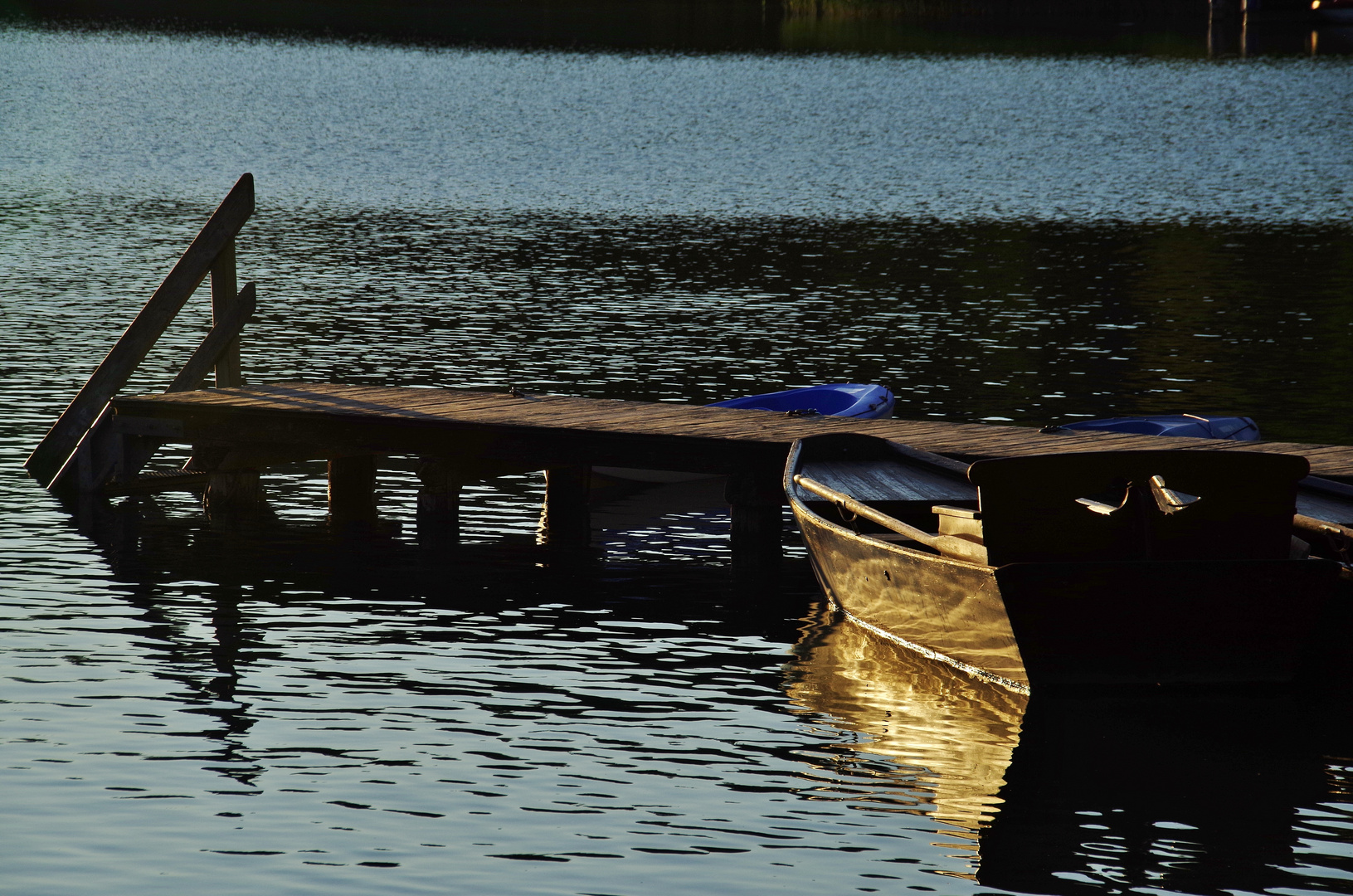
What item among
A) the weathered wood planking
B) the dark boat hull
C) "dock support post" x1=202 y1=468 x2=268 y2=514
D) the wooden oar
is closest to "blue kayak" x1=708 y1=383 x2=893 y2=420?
the weathered wood planking

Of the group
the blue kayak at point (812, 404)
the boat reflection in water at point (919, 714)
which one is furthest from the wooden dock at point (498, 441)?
the boat reflection in water at point (919, 714)

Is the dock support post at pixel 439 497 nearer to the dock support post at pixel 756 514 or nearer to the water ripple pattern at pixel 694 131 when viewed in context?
the dock support post at pixel 756 514

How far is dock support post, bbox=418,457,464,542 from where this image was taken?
1639 centimetres

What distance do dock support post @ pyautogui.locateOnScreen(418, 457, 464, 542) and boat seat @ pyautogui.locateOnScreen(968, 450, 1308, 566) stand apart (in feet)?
22.7

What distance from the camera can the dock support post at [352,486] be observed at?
17.0m

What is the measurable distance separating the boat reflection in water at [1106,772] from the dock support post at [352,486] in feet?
20.2

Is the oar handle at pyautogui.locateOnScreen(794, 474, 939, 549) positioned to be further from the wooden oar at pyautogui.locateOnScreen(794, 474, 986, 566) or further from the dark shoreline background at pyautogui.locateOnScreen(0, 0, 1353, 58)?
the dark shoreline background at pyautogui.locateOnScreen(0, 0, 1353, 58)

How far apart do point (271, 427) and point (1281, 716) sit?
9628mm

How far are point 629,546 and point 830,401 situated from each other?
13.2 feet

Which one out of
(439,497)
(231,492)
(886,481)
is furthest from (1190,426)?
(231,492)

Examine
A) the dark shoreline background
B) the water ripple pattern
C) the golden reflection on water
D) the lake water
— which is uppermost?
the dark shoreline background

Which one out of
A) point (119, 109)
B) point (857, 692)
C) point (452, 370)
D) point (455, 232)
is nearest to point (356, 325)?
point (452, 370)

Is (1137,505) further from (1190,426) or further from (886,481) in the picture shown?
(1190,426)

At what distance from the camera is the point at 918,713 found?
11.2 m
